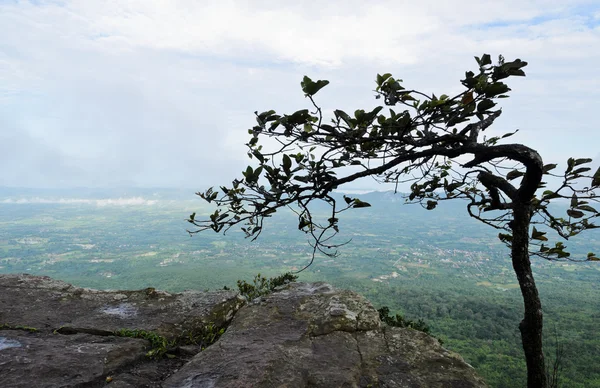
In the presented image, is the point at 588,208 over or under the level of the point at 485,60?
under

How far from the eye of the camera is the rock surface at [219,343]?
11.2ft

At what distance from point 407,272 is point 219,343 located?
356 feet

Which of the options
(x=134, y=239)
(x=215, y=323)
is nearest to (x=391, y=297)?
(x=215, y=323)

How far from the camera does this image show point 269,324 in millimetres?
4586

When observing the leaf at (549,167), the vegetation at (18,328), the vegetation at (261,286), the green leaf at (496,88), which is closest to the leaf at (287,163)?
the green leaf at (496,88)

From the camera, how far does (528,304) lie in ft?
9.54

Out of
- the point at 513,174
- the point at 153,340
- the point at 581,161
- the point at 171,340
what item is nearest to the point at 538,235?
the point at 513,174

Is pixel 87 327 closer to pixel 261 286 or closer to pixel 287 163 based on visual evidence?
pixel 261 286

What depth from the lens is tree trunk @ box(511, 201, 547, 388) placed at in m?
2.86

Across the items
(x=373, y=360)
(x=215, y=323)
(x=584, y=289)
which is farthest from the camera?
(x=584, y=289)

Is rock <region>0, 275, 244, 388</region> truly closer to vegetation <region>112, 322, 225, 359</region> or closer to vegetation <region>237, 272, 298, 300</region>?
vegetation <region>112, 322, 225, 359</region>

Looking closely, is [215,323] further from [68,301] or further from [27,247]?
[27,247]

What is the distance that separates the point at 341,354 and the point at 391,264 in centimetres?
11992

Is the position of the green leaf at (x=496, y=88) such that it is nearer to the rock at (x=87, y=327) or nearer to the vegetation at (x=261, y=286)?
the rock at (x=87, y=327)
